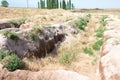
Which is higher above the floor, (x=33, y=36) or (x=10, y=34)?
(x=10, y=34)

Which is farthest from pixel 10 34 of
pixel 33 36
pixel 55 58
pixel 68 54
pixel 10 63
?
pixel 68 54

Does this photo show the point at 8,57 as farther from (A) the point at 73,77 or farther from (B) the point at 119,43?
(B) the point at 119,43

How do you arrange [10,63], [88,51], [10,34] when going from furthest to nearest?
[88,51]
[10,34]
[10,63]

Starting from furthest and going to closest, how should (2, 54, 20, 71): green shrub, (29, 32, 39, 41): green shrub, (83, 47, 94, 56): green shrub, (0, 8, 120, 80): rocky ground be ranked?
(83, 47, 94, 56): green shrub, (29, 32, 39, 41): green shrub, (2, 54, 20, 71): green shrub, (0, 8, 120, 80): rocky ground

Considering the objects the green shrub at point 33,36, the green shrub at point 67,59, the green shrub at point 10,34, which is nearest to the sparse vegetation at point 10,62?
the green shrub at point 10,34

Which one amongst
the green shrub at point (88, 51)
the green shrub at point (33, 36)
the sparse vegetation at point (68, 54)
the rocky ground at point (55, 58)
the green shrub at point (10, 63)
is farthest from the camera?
the green shrub at point (88, 51)

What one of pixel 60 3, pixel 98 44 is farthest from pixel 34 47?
pixel 60 3

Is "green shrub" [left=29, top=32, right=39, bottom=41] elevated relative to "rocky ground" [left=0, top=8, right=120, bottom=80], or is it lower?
elevated

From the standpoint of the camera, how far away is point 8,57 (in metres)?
11.0

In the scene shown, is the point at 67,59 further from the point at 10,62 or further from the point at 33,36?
the point at 10,62

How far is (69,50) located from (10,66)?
638 cm

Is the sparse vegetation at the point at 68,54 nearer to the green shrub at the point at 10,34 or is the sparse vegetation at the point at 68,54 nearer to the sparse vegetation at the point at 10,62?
the green shrub at the point at 10,34

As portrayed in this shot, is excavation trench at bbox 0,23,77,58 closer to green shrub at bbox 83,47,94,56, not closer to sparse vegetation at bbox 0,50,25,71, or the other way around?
sparse vegetation at bbox 0,50,25,71

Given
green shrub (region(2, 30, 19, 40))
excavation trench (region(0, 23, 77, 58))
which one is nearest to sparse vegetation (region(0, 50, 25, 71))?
excavation trench (region(0, 23, 77, 58))
